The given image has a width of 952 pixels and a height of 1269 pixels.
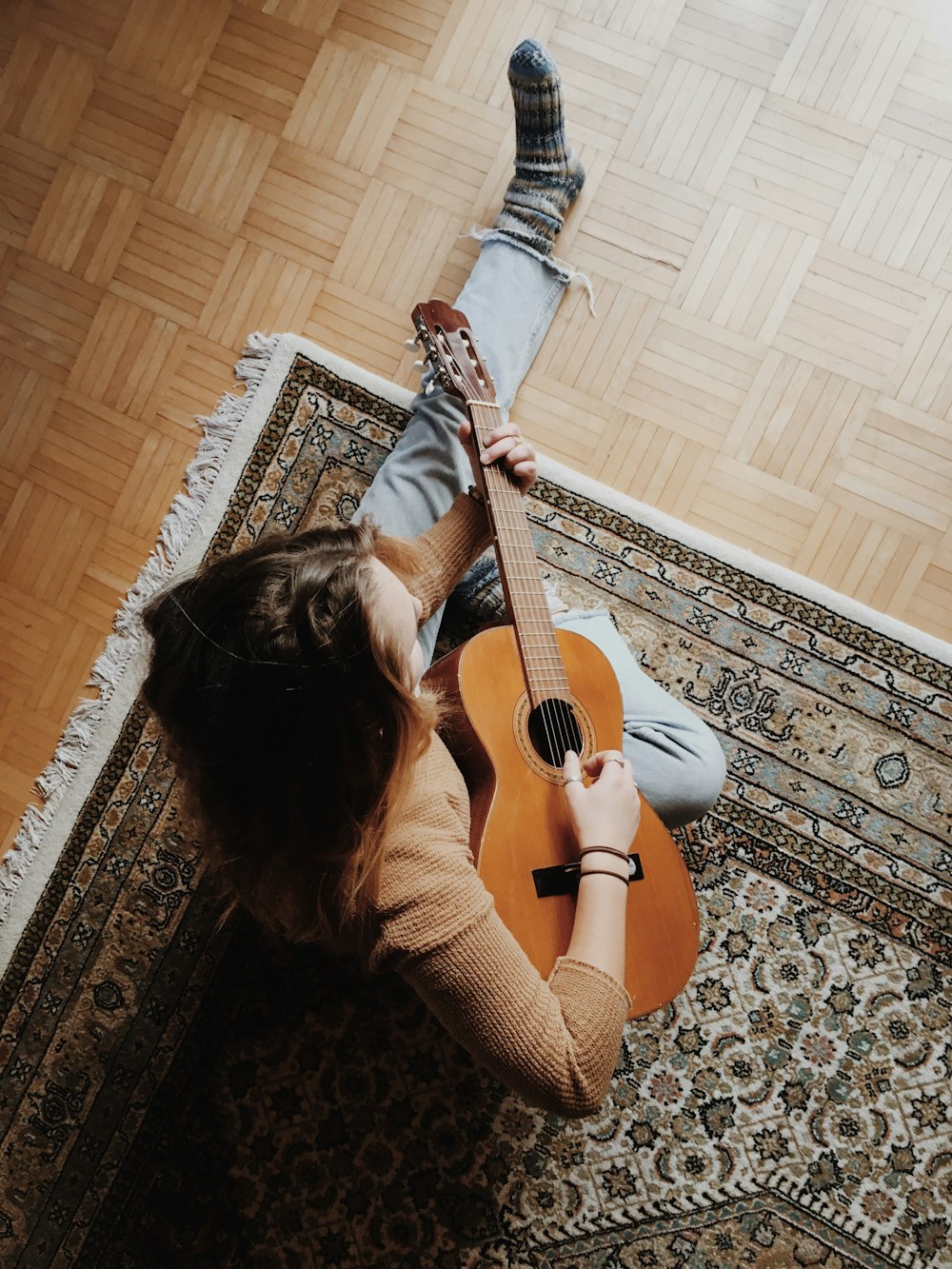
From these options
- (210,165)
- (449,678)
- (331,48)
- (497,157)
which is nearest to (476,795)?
(449,678)

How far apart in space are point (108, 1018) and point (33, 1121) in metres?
0.20

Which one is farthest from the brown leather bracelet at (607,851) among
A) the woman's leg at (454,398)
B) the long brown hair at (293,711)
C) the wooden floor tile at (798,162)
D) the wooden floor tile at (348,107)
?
the wooden floor tile at (348,107)

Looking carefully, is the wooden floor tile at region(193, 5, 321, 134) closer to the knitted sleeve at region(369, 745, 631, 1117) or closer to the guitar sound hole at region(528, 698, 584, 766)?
the guitar sound hole at region(528, 698, 584, 766)

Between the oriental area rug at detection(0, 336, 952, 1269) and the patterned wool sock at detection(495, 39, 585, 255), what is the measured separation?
1.34 ft

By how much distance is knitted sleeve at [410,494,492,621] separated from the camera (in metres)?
1.24

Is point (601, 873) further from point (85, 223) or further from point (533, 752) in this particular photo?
point (85, 223)

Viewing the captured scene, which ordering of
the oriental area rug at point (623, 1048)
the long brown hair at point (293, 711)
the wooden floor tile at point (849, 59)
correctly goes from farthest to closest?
the wooden floor tile at point (849, 59) → the oriental area rug at point (623, 1048) → the long brown hair at point (293, 711)

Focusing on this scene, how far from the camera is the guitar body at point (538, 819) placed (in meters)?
1.12

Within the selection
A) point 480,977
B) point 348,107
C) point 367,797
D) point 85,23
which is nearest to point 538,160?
point 348,107

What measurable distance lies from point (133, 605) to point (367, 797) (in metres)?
0.82

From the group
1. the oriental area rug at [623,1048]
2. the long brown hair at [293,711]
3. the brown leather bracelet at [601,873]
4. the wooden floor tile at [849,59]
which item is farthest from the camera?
the wooden floor tile at [849,59]

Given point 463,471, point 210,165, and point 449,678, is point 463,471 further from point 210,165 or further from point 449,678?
point 210,165

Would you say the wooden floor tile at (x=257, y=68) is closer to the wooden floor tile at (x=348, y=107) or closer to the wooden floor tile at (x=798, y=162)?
the wooden floor tile at (x=348, y=107)

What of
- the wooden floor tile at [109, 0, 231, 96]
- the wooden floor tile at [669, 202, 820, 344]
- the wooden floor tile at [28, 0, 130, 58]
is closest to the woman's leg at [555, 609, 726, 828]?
the wooden floor tile at [669, 202, 820, 344]
